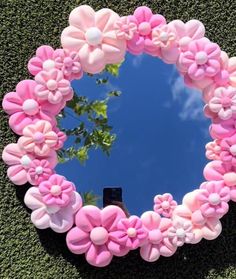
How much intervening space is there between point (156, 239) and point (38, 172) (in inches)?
14.4

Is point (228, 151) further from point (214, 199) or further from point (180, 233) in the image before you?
point (180, 233)

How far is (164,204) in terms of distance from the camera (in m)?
1.66

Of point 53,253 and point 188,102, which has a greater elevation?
point 188,102

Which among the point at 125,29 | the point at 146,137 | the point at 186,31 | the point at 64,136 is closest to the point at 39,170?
the point at 64,136

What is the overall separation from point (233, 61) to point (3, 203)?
0.77 meters

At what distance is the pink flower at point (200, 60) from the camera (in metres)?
1.66

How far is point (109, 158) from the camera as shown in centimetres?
168

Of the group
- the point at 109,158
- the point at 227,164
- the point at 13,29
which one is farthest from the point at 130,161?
the point at 13,29

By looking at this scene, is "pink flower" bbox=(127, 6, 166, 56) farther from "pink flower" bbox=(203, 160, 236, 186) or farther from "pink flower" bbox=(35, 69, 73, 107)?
"pink flower" bbox=(203, 160, 236, 186)

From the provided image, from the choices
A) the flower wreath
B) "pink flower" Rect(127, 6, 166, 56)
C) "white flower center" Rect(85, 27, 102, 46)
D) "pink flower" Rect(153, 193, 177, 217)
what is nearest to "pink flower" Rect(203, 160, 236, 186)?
the flower wreath

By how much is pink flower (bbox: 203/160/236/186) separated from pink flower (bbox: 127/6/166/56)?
1.16 feet

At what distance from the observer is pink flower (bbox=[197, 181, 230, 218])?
1.65m

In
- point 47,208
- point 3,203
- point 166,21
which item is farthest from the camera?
point 166,21

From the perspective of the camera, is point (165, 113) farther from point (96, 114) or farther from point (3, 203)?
point (3, 203)
